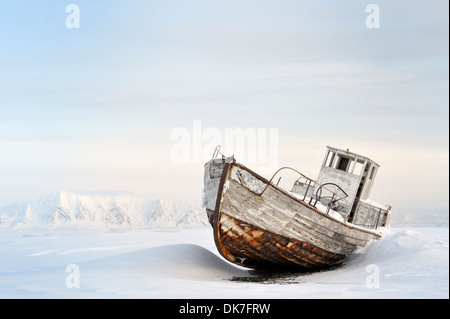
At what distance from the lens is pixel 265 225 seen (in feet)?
38.5

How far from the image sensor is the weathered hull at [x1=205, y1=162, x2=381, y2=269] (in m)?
11.5

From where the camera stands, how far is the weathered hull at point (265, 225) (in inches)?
453

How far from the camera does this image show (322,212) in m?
12.3

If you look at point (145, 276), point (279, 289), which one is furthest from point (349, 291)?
point (145, 276)

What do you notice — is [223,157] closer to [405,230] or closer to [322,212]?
[322,212]
